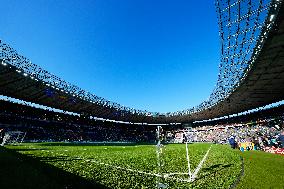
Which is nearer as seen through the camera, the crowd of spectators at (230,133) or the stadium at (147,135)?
the stadium at (147,135)

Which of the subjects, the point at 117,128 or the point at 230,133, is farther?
the point at 117,128

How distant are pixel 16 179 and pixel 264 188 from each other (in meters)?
5.96

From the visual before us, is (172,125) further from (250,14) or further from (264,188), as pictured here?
(264,188)

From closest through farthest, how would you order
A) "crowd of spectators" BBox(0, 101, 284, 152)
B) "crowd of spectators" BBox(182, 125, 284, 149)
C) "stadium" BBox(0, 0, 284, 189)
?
"stadium" BBox(0, 0, 284, 189), "crowd of spectators" BBox(0, 101, 284, 152), "crowd of spectators" BBox(182, 125, 284, 149)

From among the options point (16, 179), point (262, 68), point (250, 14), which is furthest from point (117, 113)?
point (16, 179)

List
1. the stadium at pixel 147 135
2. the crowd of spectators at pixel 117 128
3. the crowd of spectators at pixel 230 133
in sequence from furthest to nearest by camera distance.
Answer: the crowd of spectators at pixel 230 133
the crowd of spectators at pixel 117 128
the stadium at pixel 147 135

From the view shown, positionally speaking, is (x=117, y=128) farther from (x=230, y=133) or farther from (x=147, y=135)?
(x=230, y=133)

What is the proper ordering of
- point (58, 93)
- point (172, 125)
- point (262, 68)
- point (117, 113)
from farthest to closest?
point (172, 125) < point (117, 113) < point (58, 93) < point (262, 68)

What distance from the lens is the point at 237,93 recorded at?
29.0 meters

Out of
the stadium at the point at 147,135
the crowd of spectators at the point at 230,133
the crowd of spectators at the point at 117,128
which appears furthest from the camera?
the crowd of spectators at the point at 230,133

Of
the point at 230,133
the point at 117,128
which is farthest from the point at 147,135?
the point at 230,133

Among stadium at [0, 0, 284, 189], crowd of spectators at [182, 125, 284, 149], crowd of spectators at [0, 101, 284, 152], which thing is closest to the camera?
stadium at [0, 0, 284, 189]

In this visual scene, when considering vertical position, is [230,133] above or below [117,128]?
below

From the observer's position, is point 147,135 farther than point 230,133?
Yes
